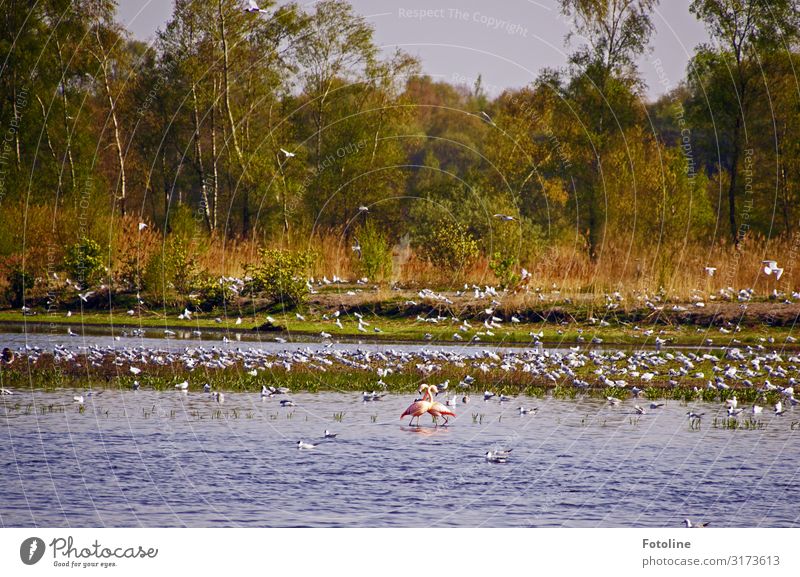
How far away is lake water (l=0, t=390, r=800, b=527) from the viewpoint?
36.8ft

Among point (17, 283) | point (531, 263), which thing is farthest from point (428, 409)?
point (531, 263)

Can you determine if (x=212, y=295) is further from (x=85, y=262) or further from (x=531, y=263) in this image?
(x=531, y=263)

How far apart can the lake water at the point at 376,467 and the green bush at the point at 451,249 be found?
20.0 metres

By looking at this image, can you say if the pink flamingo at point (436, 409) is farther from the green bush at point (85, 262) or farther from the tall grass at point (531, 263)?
the green bush at point (85, 262)

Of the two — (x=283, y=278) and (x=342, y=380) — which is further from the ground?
(x=283, y=278)

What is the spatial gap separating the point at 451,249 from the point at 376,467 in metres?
25.2

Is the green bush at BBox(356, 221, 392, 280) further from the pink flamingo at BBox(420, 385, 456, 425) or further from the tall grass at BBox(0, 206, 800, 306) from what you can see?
the pink flamingo at BBox(420, 385, 456, 425)

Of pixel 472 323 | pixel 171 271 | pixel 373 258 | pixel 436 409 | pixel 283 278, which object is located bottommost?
pixel 436 409

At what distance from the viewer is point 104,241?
36406 mm

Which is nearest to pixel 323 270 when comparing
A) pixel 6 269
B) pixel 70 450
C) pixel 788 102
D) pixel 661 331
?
pixel 6 269
